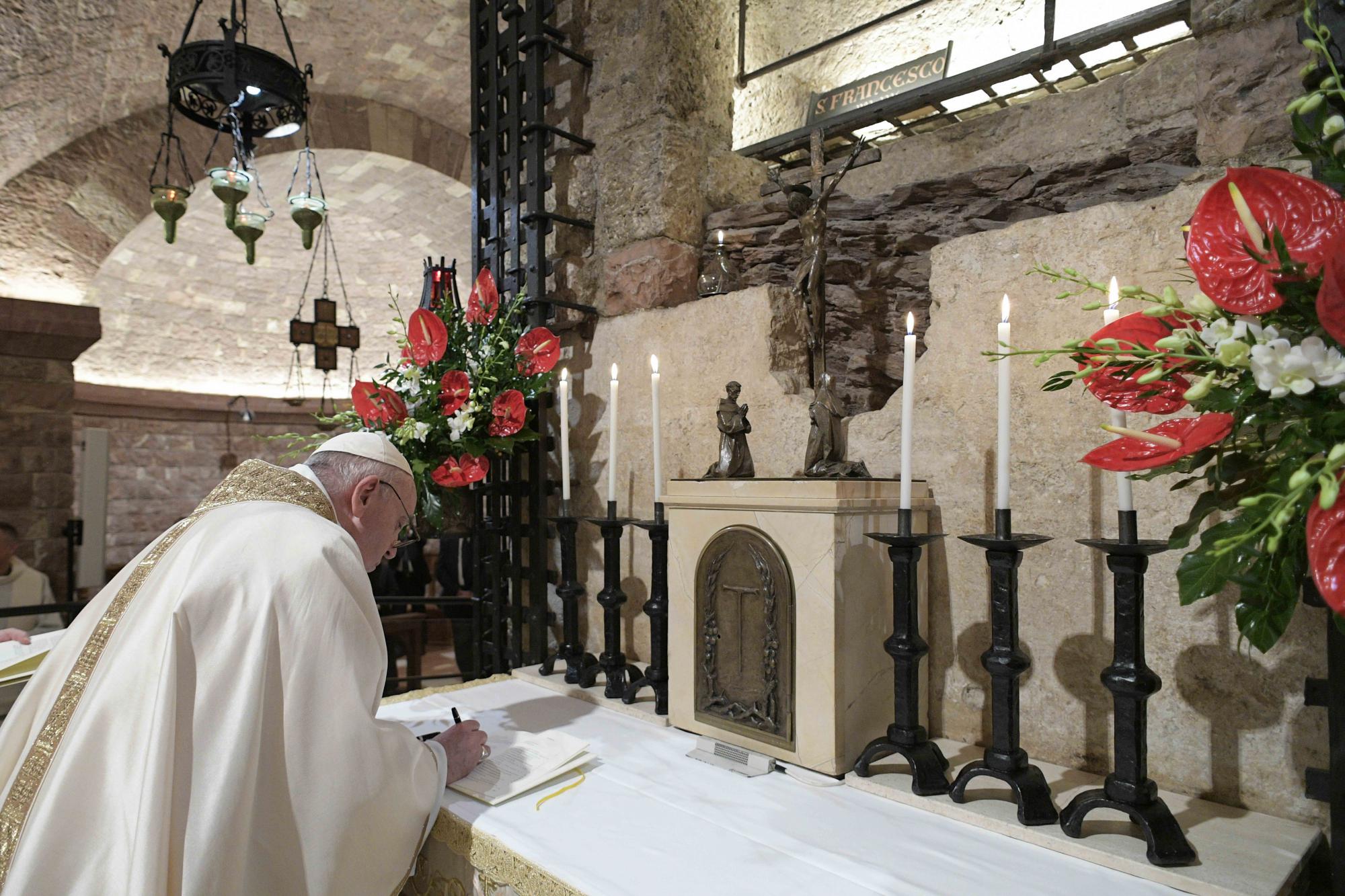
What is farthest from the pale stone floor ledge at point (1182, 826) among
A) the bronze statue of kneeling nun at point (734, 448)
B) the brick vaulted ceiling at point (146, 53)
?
the brick vaulted ceiling at point (146, 53)

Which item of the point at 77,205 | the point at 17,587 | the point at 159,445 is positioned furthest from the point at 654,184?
the point at 159,445

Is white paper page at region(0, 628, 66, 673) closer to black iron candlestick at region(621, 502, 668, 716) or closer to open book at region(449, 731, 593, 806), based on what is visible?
open book at region(449, 731, 593, 806)

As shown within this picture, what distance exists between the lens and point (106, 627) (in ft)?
4.87

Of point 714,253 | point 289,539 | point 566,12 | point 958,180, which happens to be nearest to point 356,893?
point 289,539

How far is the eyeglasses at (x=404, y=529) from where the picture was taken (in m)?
1.94

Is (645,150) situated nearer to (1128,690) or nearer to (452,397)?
(452,397)

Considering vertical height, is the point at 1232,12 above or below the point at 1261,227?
above

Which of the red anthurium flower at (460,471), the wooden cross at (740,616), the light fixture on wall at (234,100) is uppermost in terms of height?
the light fixture on wall at (234,100)

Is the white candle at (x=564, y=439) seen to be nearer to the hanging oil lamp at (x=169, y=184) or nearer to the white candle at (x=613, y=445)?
the white candle at (x=613, y=445)

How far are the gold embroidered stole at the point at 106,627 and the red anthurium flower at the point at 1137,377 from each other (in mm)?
1651

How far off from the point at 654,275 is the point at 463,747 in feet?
5.75

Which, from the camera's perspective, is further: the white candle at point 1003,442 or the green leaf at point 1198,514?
the white candle at point 1003,442

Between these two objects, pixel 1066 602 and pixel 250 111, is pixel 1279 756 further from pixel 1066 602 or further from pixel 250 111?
pixel 250 111

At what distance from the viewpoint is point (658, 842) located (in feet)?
4.75
